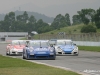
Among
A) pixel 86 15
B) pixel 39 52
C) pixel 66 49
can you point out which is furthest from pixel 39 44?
pixel 86 15

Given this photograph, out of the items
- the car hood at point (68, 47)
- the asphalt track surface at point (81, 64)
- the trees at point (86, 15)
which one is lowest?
the asphalt track surface at point (81, 64)

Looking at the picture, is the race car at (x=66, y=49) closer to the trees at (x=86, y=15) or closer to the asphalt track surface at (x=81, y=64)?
the asphalt track surface at (x=81, y=64)

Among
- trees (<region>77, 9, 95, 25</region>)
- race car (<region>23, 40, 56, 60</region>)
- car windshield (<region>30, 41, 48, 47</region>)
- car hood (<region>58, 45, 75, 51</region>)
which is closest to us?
race car (<region>23, 40, 56, 60</region>)

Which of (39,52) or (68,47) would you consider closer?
(39,52)

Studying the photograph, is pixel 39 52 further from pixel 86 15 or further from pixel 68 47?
pixel 86 15

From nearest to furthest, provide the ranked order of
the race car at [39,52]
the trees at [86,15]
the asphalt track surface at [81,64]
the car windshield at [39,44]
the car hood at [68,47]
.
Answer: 1. the asphalt track surface at [81,64]
2. the race car at [39,52]
3. the car windshield at [39,44]
4. the car hood at [68,47]
5. the trees at [86,15]

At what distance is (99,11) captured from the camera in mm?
139500

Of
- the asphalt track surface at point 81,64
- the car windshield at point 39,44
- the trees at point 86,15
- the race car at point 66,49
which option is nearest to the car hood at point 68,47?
the race car at point 66,49

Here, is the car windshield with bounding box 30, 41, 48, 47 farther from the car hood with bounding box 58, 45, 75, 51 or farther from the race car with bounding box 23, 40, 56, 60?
the car hood with bounding box 58, 45, 75, 51

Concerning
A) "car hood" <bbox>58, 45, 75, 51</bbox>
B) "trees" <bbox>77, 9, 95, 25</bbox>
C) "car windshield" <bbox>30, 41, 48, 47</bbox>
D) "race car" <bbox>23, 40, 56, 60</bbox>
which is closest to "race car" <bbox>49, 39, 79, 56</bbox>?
"car hood" <bbox>58, 45, 75, 51</bbox>

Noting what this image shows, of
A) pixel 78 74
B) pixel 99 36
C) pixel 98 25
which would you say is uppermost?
pixel 98 25

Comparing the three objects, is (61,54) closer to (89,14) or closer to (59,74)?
(59,74)

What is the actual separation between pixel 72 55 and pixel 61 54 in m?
0.90

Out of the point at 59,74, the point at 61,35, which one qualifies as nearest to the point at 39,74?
the point at 59,74
